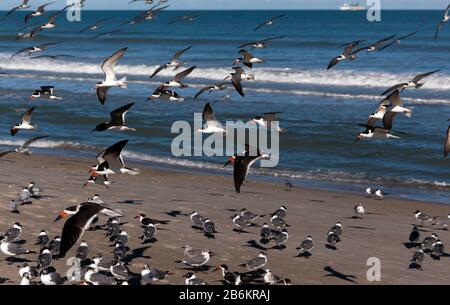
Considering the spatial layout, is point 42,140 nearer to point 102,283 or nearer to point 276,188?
point 276,188

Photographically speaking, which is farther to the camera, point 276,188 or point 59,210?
point 276,188

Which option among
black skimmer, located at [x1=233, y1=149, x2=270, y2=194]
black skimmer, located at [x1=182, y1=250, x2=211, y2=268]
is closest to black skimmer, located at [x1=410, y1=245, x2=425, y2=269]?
black skimmer, located at [x1=233, y1=149, x2=270, y2=194]

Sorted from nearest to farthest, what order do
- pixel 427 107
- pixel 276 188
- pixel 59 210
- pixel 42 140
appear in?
pixel 59 210 → pixel 276 188 → pixel 42 140 → pixel 427 107

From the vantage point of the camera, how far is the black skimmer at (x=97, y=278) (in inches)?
440

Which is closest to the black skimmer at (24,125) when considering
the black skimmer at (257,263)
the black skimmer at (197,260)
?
Answer: the black skimmer at (197,260)

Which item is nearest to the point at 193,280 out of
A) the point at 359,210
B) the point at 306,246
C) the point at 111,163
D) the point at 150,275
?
the point at 150,275

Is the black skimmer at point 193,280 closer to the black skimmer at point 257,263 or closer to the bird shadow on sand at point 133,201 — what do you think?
the black skimmer at point 257,263

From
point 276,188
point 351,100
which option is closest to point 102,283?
point 276,188

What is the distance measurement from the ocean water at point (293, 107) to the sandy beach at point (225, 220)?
194 centimetres

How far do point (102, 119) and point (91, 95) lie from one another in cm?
790

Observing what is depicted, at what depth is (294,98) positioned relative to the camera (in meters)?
38.2

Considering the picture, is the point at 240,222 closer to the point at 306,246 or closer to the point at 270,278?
the point at 306,246

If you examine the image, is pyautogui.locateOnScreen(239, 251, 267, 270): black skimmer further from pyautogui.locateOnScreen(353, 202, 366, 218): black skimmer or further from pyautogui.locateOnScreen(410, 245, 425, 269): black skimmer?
pyautogui.locateOnScreen(353, 202, 366, 218): black skimmer

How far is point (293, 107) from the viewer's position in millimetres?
34812
